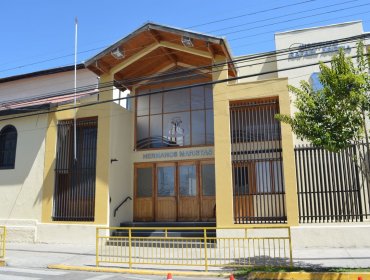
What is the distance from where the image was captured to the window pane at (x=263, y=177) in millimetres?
13672

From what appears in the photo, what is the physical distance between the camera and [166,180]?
54.1 ft

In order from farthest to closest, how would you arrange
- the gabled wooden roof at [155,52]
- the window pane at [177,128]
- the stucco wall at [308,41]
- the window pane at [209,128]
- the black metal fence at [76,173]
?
the stucco wall at [308,41], the window pane at [177,128], the window pane at [209,128], the black metal fence at [76,173], the gabled wooden roof at [155,52]

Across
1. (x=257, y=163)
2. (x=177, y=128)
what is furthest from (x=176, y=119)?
(x=257, y=163)

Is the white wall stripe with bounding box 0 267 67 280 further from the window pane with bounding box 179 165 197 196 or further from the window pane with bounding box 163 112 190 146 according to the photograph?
the window pane with bounding box 163 112 190 146

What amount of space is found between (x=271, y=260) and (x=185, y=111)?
27.8 ft

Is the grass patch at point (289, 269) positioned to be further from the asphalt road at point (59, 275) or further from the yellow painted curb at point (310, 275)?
the asphalt road at point (59, 275)

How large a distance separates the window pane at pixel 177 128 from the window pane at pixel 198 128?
23 centimetres

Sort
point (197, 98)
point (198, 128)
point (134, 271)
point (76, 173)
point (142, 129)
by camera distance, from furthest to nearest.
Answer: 1. point (142, 129)
2. point (197, 98)
3. point (198, 128)
4. point (76, 173)
5. point (134, 271)

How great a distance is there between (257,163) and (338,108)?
207 inches

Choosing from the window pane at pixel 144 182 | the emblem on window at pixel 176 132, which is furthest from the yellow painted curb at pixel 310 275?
the emblem on window at pixel 176 132

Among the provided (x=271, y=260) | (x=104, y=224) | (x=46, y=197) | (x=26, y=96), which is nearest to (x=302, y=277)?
(x=271, y=260)

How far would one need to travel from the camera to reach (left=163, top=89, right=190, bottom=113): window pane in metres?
17.0

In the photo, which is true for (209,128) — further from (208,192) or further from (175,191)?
(175,191)

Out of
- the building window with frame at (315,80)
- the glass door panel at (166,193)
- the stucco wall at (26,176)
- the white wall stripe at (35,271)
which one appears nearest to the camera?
the white wall stripe at (35,271)
